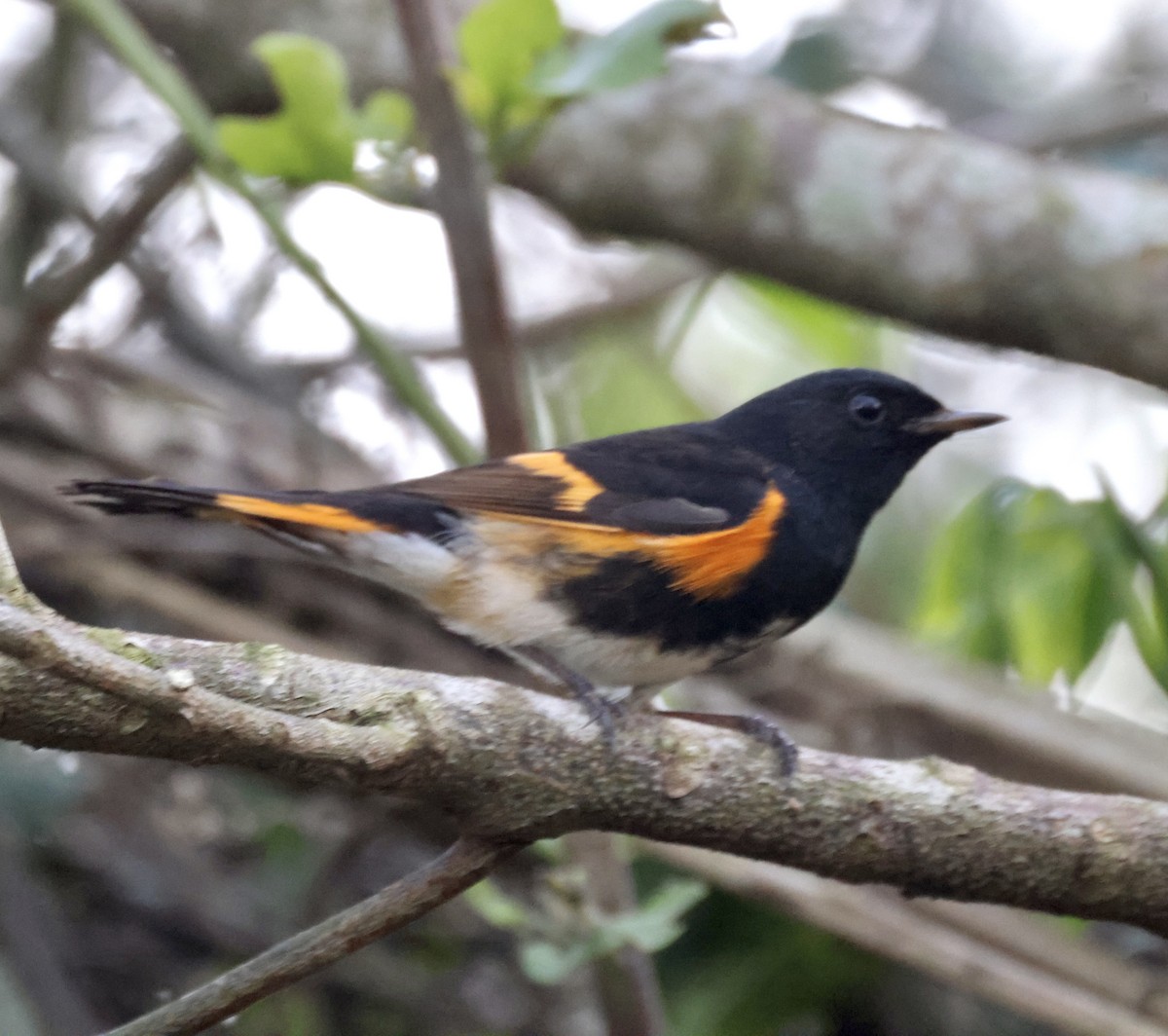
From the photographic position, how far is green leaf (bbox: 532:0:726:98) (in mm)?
2291

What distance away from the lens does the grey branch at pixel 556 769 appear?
1305 millimetres

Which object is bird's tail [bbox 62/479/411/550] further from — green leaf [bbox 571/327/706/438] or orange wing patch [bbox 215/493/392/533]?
green leaf [bbox 571/327/706/438]

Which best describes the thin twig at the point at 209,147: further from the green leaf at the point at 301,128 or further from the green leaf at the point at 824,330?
the green leaf at the point at 824,330

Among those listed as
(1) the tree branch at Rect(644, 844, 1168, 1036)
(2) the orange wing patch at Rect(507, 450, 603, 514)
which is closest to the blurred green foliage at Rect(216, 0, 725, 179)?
(2) the orange wing patch at Rect(507, 450, 603, 514)

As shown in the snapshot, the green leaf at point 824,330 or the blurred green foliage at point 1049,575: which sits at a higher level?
the green leaf at point 824,330

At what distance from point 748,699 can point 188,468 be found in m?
1.56

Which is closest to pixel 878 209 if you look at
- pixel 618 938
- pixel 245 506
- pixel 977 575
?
pixel 977 575

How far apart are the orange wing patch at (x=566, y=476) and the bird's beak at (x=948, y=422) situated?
75 centimetres

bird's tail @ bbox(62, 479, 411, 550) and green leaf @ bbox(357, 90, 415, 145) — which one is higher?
green leaf @ bbox(357, 90, 415, 145)

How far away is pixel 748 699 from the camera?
3588 mm

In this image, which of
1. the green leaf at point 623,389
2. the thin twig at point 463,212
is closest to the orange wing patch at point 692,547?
the thin twig at point 463,212

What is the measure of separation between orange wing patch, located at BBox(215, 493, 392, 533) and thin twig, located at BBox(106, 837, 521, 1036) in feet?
2.56

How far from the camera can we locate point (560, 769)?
179 centimetres

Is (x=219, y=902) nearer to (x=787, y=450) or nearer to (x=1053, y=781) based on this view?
(x=787, y=450)
